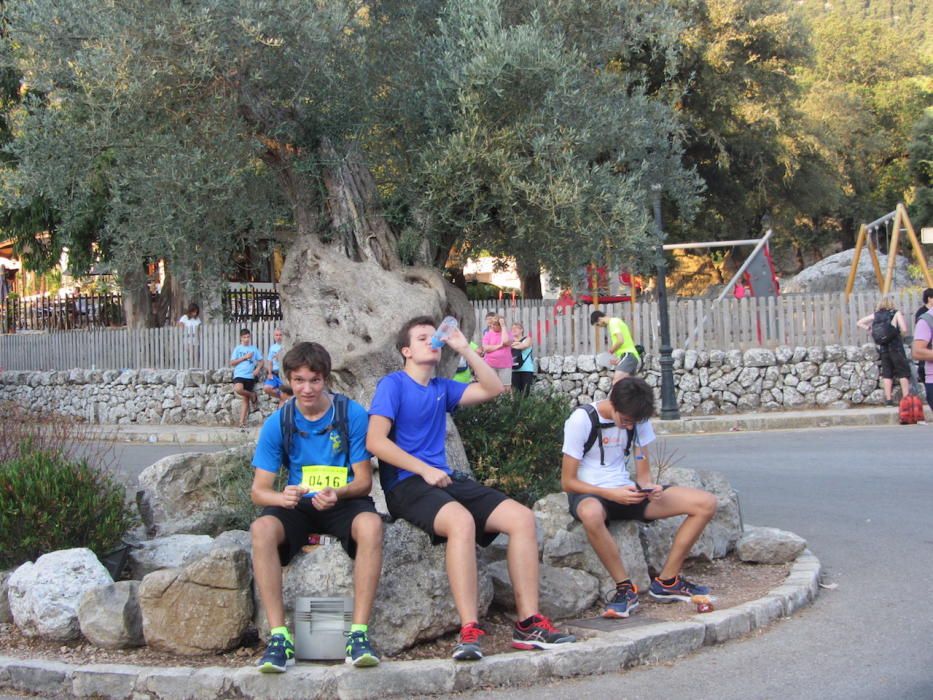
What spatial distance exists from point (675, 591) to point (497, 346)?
10436 mm

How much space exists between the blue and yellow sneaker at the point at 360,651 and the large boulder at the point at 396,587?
0.23 metres

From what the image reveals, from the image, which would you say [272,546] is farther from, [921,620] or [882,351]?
[882,351]

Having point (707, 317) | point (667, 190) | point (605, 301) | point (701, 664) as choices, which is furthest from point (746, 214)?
point (701, 664)

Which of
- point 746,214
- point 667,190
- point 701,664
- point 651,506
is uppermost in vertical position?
point 746,214

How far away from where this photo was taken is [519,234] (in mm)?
7613

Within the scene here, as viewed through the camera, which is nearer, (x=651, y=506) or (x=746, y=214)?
(x=651, y=506)

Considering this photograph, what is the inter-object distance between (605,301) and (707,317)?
326 centimetres

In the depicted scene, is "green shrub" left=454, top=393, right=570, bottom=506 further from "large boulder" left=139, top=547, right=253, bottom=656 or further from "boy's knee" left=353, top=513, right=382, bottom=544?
"large boulder" left=139, top=547, right=253, bottom=656

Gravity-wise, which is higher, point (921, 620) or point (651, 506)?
point (651, 506)

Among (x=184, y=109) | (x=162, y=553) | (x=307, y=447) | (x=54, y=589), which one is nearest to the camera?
(x=307, y=447)

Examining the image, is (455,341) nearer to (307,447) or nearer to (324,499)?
(307,447)

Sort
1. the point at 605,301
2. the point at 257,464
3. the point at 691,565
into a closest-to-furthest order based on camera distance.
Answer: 1. the point at 257,464
2. the point at 691,565
3. the point at 605,301

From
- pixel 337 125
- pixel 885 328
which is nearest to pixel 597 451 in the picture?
pixel 337 125

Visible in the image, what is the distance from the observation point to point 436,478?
5.82m
